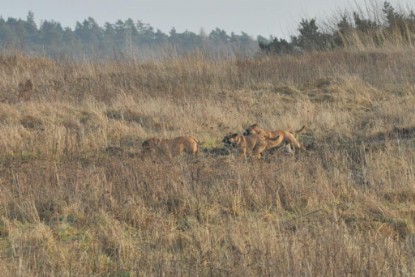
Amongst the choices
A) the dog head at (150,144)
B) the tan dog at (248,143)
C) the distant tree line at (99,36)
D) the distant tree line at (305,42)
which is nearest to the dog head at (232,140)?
the tan dog at (248,143)

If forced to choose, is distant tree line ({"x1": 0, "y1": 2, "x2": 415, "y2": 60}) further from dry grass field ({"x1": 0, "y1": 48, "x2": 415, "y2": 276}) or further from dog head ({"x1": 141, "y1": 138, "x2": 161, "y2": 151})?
dog head ({"x1": 141, "y1": 138, "x2": 161, "y2": 151})

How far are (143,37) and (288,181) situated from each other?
69712mm

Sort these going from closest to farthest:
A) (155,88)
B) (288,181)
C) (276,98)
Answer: (288,181) < (276,98) < (155,88)

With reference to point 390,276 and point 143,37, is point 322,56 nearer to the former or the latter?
point 390,276

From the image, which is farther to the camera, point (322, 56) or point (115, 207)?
point (322, 56)

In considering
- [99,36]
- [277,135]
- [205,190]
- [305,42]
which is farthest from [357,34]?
[99,36]

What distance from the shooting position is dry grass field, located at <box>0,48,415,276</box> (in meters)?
3.27

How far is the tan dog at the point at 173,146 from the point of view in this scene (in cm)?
669

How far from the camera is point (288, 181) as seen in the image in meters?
4.94

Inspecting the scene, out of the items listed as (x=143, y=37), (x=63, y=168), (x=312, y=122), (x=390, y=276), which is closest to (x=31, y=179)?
(x=63, y=168)

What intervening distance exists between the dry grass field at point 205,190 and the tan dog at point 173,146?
0.71 feet

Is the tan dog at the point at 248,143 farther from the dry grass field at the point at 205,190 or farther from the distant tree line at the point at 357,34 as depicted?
the distant tree line at the point at 357,34

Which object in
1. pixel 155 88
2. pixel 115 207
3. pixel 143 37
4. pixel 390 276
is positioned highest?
pixel 143 37

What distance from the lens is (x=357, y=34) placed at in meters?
17.2
